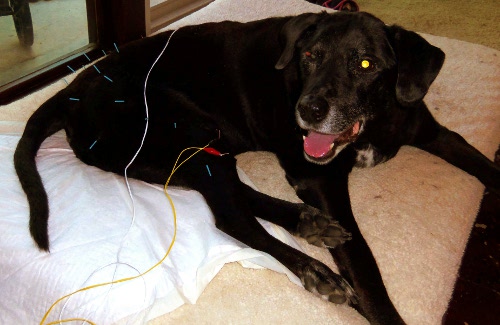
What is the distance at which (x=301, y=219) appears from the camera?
1.72 meters

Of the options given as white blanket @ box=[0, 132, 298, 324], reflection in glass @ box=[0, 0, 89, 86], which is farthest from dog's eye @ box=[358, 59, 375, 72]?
reflection in glass @ box=[0, 0, 89, 86]

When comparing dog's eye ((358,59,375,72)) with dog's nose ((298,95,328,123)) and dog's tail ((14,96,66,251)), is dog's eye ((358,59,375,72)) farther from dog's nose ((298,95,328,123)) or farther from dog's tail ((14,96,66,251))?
dog's tail ((14,96,66,251))

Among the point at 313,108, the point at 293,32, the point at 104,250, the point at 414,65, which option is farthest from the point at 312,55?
the point at 104,250

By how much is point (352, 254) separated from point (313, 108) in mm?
483

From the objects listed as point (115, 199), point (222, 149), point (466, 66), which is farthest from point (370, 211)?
point (466, 66)

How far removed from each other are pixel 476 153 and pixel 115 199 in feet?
4.72

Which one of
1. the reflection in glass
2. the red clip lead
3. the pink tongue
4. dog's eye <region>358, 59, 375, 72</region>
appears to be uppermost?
dog's eye <region>358, 59, 375, 72</region>

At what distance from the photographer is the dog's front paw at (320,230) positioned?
1641 mm

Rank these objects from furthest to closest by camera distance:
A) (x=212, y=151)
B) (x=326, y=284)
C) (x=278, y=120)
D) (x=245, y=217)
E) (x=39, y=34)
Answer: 1. (x=39, y=34)
2. (x=278, y=120)
3. (x=212, y=151)
4. (x=245, y=217)
5. (x=326, y=284)

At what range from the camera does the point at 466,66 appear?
264 cm

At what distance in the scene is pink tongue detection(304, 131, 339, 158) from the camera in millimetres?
1727

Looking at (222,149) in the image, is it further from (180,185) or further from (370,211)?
(370,211)

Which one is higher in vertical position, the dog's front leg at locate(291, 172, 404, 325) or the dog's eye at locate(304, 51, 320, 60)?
the dog's eye at locate(304, 51, 320, 60)

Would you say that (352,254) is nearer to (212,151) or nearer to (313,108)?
(313,108)
